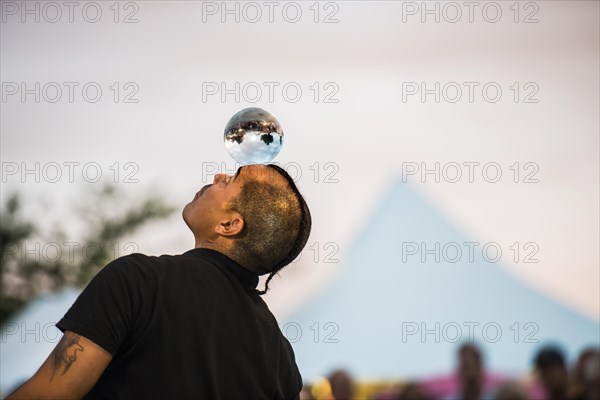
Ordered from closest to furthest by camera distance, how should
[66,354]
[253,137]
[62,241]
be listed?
[66,354], [253,137], [62,241]

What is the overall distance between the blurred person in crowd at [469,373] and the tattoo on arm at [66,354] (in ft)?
13.4

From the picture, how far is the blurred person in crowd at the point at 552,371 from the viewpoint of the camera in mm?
5304

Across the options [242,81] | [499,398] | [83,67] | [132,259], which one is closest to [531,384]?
[499,398]

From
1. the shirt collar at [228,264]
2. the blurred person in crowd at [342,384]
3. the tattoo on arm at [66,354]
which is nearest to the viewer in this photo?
the tattoo on arm at [66,354]

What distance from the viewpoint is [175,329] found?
5.65 ft

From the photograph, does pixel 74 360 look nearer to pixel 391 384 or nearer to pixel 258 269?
pixel 258 269

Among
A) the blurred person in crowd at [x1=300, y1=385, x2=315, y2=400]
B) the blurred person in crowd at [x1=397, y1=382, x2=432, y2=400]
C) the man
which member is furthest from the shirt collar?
the blurred person in crowd at [x1=397, y1=382, x2=432, y2=400]

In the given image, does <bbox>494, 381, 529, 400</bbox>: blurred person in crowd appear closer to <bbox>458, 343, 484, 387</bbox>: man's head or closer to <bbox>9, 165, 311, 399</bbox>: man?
<bbox>458, 343, 484, 387</bbox>: man's head

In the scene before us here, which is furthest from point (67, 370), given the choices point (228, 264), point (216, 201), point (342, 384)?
point (342, 384)

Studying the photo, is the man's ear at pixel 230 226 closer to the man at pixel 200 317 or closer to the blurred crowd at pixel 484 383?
the man at pixel 200 317

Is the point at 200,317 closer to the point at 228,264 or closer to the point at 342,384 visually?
the point at 228,264

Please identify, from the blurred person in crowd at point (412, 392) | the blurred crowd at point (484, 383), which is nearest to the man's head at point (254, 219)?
the blurred crowd at point (484, 383)

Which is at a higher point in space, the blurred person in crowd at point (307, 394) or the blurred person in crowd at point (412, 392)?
the blurred person in crowd at point (307, 394)

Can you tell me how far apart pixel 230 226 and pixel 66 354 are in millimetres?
536
